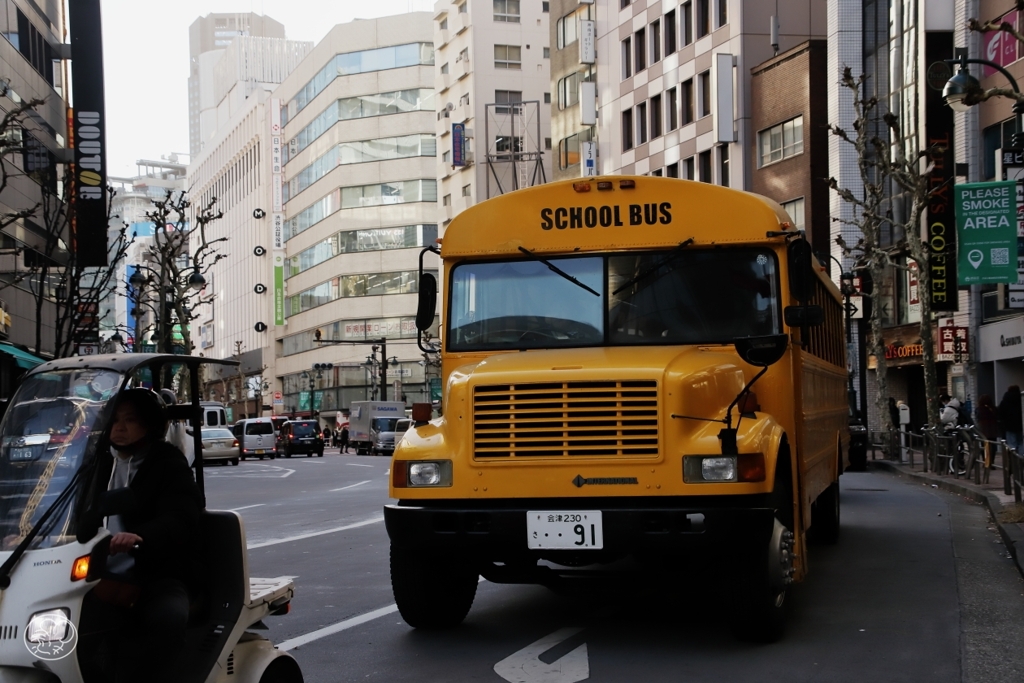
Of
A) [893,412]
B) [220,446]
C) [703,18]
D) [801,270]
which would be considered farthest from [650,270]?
[703,18]

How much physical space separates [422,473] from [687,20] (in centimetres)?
5760

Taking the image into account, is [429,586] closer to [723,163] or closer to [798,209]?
[798,209]

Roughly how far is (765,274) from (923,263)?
26729 millimetres

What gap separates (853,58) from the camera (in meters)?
52.7

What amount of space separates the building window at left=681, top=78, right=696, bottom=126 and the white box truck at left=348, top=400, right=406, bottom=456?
20.6 m

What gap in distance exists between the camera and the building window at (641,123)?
67869 mm

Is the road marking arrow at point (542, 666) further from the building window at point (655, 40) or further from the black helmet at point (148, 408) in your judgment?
the building window at point (655, 40)

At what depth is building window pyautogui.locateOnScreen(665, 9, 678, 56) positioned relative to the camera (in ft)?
211

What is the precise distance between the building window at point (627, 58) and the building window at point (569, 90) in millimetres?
6991

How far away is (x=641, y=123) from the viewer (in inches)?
2685

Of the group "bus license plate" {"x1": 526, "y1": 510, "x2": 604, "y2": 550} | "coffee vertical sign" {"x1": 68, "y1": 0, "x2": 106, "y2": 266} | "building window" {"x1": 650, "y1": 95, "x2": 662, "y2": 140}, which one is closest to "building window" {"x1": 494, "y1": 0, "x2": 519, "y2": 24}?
"building window" {"x1": 650, "y1": 95, "x2": 662, "y2": 140}

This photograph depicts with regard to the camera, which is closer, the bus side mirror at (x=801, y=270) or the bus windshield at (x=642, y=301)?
the bus side mirror at (x=801, y=270)

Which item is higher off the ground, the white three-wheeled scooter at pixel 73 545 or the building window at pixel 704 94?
the building window at pixel 704 94

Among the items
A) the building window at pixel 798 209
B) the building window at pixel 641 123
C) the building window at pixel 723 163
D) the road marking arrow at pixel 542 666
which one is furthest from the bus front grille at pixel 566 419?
the building window at pixel 641 123
